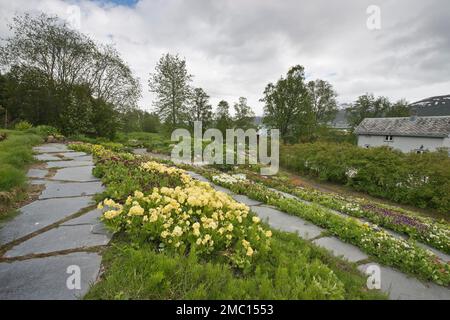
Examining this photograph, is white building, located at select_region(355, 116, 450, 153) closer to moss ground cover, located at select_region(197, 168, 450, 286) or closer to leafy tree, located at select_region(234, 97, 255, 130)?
leafy tree, located at select_region(234, 97, 255, 130)

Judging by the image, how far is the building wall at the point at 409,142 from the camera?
22945 millimetres

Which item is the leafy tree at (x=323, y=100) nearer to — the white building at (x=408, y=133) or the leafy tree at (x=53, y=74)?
the white building at (x=408, y=133)

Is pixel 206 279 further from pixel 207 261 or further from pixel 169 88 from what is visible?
pixel 169 88

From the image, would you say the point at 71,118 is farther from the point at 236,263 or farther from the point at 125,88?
the point at 236,263

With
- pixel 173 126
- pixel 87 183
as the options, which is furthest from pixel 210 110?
pixel 87 183

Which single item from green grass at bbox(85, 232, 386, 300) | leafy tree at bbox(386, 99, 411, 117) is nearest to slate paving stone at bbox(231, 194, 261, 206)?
green grass at bbox(85, 232, 386, 300)

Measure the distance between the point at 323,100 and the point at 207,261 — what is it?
4080 cm

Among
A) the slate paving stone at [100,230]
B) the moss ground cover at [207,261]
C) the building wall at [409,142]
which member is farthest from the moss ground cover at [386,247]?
the building wall at [409,142]

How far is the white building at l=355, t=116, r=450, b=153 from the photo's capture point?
23.0 meters

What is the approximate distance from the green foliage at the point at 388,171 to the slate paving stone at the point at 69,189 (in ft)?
36.7

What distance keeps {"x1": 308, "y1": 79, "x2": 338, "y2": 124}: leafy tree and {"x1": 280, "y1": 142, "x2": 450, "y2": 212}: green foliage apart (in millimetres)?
26832

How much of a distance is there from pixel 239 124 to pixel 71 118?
21.2 m

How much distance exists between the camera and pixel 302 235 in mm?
3195

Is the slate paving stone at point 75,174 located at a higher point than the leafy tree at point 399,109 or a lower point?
lower
